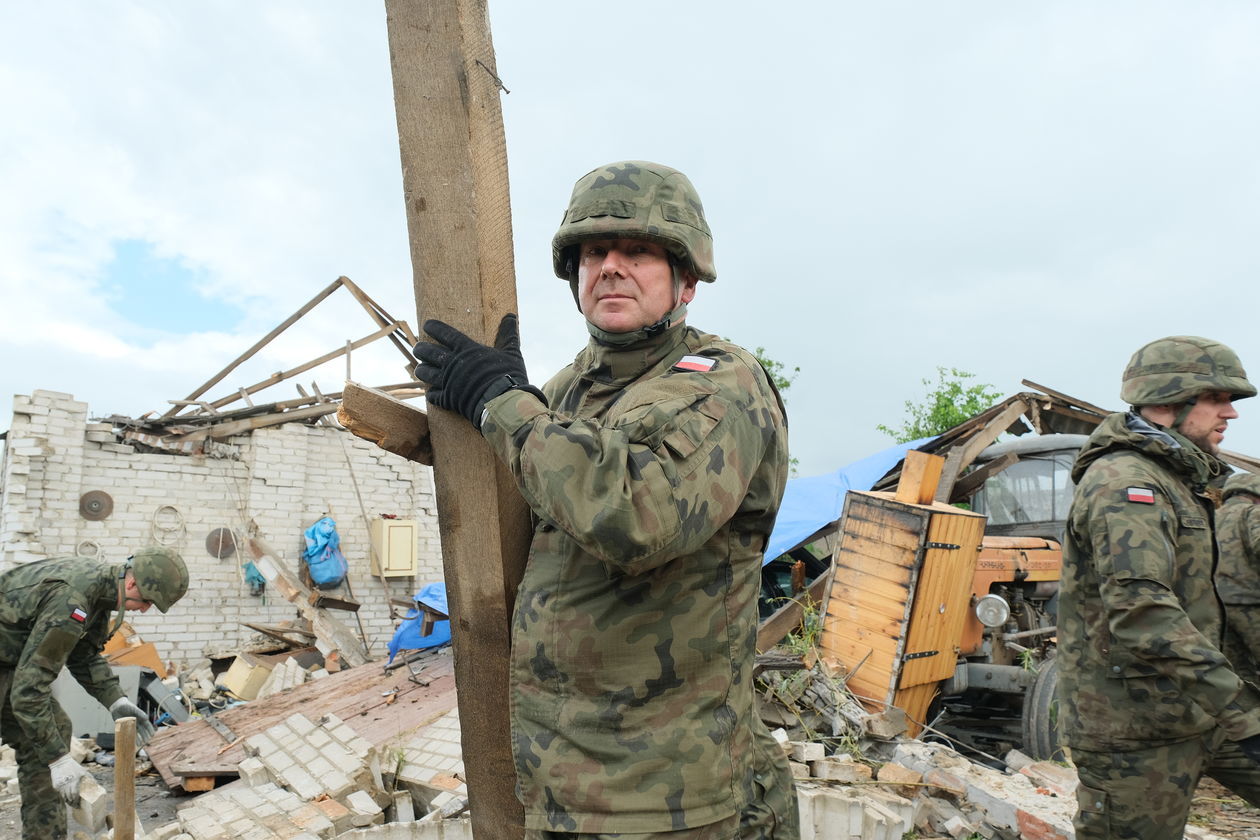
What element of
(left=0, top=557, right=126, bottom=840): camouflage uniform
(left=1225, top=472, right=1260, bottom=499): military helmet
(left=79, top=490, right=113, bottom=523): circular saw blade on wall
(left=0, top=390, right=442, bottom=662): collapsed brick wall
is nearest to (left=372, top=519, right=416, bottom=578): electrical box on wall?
(left=0, top=390, right=442, bottom=662): collapsed brick wall

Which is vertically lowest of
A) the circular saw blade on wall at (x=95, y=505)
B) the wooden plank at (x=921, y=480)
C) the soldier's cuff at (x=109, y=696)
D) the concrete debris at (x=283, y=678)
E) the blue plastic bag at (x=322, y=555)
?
the concrete debris at (x=283, y=678)

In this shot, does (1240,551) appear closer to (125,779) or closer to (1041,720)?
(1041,720)

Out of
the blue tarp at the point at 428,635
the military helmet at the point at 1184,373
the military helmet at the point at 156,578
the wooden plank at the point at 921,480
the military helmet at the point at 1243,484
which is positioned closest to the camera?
the military helmet at the point at 1184,373

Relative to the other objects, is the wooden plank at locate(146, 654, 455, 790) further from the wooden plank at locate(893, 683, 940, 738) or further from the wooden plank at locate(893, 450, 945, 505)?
the wooden plank at locate(893, 450, 945, 505)

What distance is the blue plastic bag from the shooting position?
454 inches

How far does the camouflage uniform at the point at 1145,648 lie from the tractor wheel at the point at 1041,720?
348 centimetres

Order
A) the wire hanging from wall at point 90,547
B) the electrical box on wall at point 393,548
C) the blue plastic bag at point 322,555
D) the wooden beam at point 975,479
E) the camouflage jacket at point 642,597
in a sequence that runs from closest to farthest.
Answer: the camouflage jacket at point 642,597 → the wooden beam at point 975,479 → the wire hanging from wall at point 90,547 → the blue plastic bag at point 322,555 → the electrical box on wall at point 393,548

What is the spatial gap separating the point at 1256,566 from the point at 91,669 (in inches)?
256

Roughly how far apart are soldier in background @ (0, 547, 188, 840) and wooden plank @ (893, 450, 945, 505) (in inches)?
202

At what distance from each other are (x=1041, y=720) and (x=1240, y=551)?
2888 mm

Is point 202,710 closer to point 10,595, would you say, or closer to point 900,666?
point 10,595

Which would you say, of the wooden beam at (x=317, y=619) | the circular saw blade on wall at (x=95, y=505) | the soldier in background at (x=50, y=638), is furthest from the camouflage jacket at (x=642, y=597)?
the circular saw blade on wall at (x=95, y=505)

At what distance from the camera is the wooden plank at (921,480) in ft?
20.9

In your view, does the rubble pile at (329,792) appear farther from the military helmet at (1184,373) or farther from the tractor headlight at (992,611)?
the tractor headlight at (992,611)
